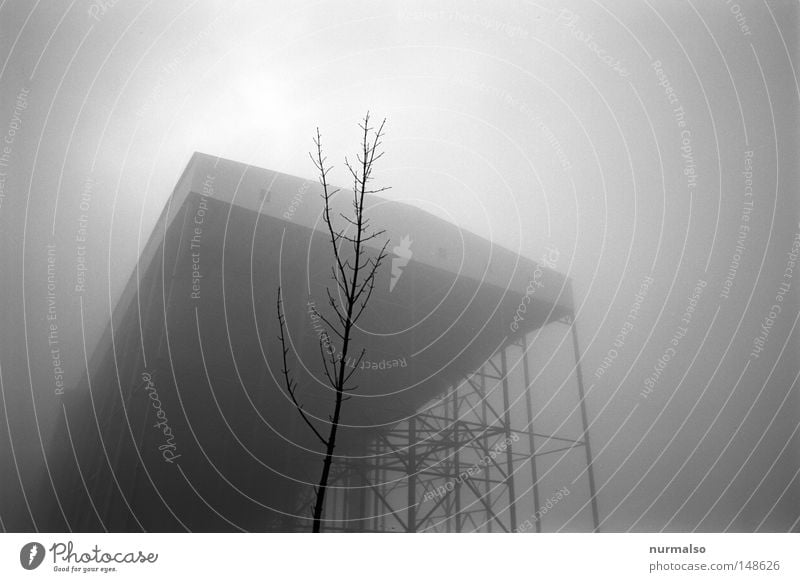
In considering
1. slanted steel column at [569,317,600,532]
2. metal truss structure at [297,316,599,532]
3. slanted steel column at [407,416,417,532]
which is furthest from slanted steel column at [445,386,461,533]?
slanted steel column at [569,317,600,532]

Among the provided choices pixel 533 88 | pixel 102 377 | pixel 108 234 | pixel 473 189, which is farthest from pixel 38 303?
pixel 533 88

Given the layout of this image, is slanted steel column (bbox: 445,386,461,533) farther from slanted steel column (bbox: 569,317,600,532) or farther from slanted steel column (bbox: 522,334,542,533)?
slanted steel column (bbox: 569,317,600,532)

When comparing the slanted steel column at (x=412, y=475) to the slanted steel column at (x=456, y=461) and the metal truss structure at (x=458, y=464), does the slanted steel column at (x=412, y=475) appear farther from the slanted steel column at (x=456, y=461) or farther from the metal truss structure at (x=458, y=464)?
the slanted steel column at (x=456, y=461)

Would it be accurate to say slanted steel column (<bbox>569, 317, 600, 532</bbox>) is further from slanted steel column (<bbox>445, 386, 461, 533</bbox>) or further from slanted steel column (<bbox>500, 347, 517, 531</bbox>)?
slanted steel column (<bbox>445, 386, 461, 533</bbox>)

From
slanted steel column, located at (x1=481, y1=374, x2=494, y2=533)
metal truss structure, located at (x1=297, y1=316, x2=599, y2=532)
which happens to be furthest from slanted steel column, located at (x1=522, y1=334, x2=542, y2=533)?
slanted steel column, located at (x1=481, y1=374, x2=494, y2=533)

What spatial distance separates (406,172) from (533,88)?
534mm

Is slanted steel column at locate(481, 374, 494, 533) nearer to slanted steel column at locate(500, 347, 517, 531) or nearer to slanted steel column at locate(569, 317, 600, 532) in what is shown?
slanted steel column at locate(500, 347, 517, 531)

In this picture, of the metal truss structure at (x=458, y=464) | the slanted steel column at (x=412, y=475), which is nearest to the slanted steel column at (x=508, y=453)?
the metal truss structure at (x=458, y=464)

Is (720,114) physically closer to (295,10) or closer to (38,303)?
(295,10)

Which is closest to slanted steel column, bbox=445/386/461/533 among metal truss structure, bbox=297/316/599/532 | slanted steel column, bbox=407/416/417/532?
metal truss structure, bbox=297/316/599/532

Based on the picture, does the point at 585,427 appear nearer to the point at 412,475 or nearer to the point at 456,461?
the point at 456,461

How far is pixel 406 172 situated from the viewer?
1.93 m

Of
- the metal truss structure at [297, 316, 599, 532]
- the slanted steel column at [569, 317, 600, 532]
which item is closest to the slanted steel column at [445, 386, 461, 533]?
the metal truss structure at [297, 316, 599, 532]

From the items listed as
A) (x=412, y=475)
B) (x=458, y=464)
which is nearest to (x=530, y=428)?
(x=458, y=464)
